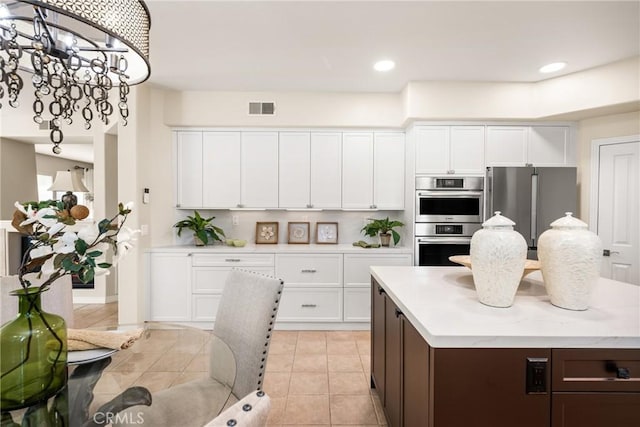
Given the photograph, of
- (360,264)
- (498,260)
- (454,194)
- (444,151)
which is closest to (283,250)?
(360,264)

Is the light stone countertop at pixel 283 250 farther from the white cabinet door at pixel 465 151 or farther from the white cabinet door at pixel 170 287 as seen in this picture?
the white cabinet door at pixel 465 151

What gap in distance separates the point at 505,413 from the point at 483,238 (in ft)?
2.23

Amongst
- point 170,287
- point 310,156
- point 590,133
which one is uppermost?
point 590,133

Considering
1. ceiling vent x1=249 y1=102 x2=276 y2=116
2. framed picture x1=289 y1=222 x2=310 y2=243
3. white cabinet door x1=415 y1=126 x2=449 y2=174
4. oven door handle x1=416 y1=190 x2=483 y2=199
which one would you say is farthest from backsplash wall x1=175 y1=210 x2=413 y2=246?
ceiling vent x1=249 y1=102 x2=276 y2=116

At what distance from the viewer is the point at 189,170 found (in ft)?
13.2

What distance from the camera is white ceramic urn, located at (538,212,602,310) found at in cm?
138

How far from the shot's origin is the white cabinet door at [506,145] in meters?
3.72

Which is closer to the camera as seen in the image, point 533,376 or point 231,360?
point 533,376

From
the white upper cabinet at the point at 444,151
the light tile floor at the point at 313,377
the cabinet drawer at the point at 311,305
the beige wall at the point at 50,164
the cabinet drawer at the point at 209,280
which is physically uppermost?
the beige wall at the point at 50,164

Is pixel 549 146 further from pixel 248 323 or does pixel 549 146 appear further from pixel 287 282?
pixel 248 323

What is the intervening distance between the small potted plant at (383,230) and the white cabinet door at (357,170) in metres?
0.24

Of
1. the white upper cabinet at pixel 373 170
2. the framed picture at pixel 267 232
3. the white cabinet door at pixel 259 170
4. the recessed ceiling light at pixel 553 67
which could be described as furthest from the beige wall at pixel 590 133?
the framed picture at pixel 267 232

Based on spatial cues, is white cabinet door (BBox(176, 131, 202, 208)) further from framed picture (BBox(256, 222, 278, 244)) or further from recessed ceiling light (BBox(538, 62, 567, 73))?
recessed ceiling light (BBox(538, 62, 567, 73))

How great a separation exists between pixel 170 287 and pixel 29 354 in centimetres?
279
